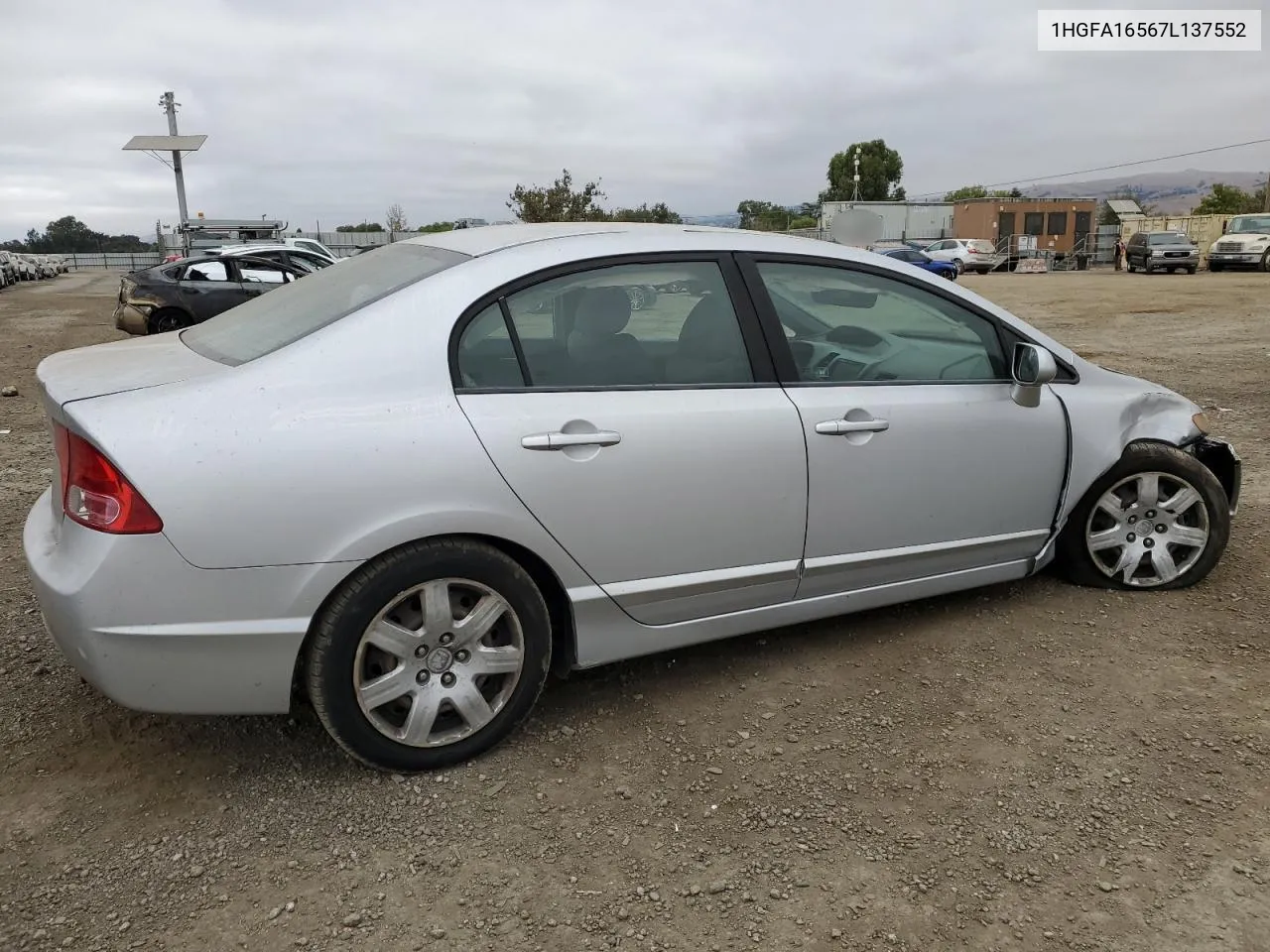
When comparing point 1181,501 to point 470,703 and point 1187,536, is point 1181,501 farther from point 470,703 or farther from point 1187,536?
point 470,703

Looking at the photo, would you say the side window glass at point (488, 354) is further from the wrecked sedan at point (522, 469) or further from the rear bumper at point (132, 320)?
the rear bumper at point (132, 320)

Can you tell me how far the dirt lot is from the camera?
2.24 m

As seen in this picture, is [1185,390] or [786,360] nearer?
[786,360]

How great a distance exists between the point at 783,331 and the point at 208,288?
12.7 metres

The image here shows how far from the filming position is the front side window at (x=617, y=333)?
281cm

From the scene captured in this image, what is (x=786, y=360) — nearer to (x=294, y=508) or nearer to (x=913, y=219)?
(x=294, y=508)

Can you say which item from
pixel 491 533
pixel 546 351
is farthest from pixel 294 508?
pixel 546 351

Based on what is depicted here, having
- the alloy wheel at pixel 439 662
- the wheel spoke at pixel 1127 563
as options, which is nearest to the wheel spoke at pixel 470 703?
the alloy wheel at pixel 439 662

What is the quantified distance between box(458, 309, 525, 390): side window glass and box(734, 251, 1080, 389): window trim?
88cm

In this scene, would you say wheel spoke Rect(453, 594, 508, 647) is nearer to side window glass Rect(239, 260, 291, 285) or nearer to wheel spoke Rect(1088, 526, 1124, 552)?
wheel spoke Rect(1088, 526, 1124, 552)

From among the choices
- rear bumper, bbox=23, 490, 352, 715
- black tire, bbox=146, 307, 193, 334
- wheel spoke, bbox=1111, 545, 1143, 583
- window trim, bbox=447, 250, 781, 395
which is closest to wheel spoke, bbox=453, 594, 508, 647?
rear bumper, bbox=23, 490, 352, 715

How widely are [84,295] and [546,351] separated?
107ft

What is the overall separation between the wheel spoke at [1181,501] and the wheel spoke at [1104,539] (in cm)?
21

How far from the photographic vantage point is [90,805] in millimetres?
2654
